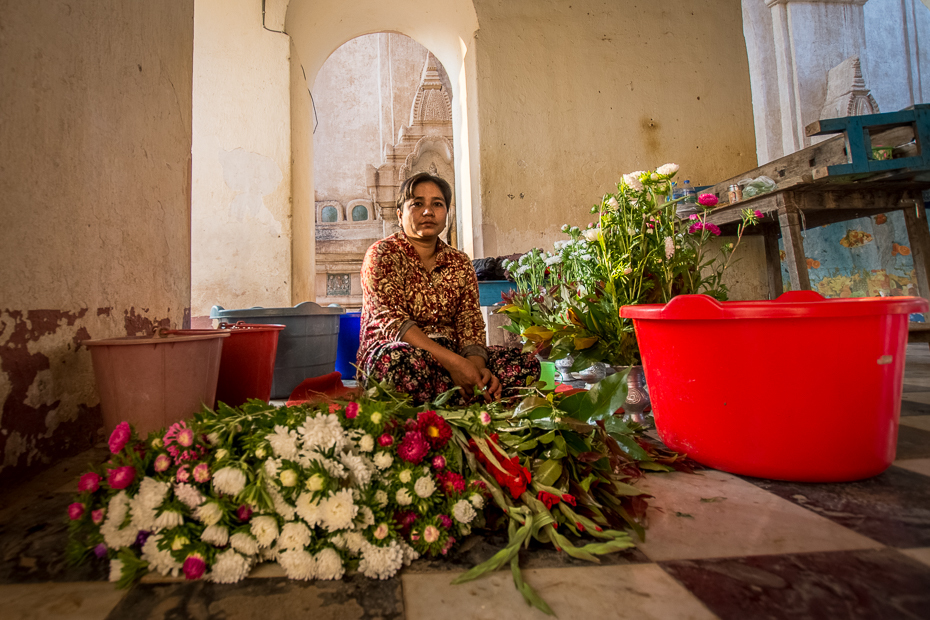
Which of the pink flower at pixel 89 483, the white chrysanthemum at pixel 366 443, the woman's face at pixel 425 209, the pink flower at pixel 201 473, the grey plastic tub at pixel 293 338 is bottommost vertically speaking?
the pink flower at pixel 89 483

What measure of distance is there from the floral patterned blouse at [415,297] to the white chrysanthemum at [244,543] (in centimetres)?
112

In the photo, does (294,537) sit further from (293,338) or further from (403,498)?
(293,338)

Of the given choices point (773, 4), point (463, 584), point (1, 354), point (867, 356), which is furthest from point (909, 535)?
point (773, 4)

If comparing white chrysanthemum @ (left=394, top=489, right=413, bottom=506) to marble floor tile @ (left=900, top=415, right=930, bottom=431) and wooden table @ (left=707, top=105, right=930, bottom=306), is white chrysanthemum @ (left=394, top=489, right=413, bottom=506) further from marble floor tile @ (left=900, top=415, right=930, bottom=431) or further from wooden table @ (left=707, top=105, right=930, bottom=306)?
wooden table @ (left=707, top=105, right=930, bottom=306)

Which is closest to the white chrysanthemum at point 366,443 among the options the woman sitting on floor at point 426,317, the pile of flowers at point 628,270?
the woman sitting on floor at point 426,317

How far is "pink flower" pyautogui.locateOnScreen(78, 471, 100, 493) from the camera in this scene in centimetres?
79

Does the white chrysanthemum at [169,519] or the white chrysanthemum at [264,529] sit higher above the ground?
the white chrysanthemum at [169,519]

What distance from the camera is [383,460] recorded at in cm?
83

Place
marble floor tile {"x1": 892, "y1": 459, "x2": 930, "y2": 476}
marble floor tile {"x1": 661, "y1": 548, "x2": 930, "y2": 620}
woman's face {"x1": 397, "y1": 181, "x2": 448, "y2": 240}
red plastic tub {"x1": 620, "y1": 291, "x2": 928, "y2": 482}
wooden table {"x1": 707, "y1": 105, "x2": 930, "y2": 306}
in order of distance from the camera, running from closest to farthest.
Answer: marble floor tile {"x1": 661, "y1": 548, "x2": 930, "y2": 620} < red plastic tub {"x1": 620, "y1": 291, "x2": 928, "y2": 482} < marble floor tile {"x1": 892, "y1": 459, "x2": 930, "y2": 476} < woman's face {"x1": 397, "y1": 181, "x2": 448, "y2": 240} < wooden table {"x1": 707, "y1": 105, "x2": 930, "y2": 306}

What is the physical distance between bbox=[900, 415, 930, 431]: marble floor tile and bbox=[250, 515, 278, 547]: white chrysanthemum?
198 centimetres

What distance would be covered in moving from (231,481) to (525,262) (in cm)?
233

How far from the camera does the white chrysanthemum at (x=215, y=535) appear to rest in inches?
29.8

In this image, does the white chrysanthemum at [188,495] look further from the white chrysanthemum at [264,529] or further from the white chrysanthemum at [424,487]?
the white chrysanthemum at [424,487]

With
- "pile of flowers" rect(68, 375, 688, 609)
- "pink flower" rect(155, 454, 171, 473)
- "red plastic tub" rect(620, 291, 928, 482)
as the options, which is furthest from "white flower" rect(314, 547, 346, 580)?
"red plastic tub" rect(620, 291, 928, 482)
